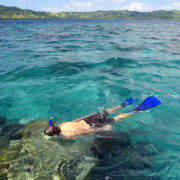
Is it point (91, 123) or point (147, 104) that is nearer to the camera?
point (91, 123)

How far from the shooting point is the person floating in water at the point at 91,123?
475cm

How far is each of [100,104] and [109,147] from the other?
274cm

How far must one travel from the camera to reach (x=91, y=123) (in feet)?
18.5

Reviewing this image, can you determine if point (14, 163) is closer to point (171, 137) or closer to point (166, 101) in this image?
point (171, 137)

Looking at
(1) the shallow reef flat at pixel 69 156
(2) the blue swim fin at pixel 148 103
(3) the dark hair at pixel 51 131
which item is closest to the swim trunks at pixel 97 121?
(1) the shallow reef flat at pixel 69 156

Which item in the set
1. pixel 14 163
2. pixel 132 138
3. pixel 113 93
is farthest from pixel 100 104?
pixel 14 163

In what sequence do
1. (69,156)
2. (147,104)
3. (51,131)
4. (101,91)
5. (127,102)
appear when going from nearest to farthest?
(69,156), (51,131), (147,104), (127,102), (101,91)

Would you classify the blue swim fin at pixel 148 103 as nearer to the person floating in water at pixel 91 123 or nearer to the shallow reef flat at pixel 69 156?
the person floating in water at pixel 91 123

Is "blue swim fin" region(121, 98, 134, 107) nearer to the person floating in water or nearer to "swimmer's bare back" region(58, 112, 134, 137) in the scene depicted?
the person floating in water

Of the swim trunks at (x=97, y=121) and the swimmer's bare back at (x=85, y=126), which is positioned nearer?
the swimmer's bare back at (x=85, y=126)

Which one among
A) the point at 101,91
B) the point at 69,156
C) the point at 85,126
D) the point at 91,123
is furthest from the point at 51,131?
the point at 101,91

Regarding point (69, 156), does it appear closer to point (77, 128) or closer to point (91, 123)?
point (77, 128)

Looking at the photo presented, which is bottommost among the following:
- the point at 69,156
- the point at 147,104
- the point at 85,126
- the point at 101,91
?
the point at 69,156

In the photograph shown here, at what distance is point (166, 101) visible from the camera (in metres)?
7.31
